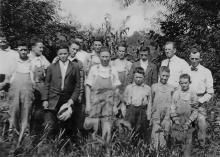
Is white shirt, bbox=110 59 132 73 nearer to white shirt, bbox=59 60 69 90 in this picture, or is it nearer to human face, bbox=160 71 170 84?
human face, bbox=160 71 170 84

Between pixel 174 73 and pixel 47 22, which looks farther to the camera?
pixel 47 22

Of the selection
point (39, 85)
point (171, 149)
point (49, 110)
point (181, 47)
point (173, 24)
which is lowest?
point (171, 149)

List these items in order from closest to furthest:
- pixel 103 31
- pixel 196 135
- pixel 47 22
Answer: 1. pixel 196 135
2. pixel 103 31
3. pixel 47 22

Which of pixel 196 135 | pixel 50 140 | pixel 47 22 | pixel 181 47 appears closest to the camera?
pixel 50 140

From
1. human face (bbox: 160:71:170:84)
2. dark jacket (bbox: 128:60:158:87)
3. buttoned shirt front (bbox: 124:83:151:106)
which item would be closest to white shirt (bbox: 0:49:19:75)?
buttoned shirt front (bbox: 124:83:151:106)

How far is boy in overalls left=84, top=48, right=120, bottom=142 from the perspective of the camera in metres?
6.08

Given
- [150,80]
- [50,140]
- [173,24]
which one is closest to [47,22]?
[173,24]

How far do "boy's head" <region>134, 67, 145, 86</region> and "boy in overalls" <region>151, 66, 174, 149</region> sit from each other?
0.24m

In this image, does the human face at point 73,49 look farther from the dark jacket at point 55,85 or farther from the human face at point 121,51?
the dark jacket at point 55,85

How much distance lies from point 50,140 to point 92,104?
3.10ft

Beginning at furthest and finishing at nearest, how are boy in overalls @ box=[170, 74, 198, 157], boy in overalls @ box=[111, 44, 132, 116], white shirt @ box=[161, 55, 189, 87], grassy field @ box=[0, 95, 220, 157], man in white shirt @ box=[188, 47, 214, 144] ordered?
boy in overalls @ box=[111, 44, 132, 116] → white shirt @ box=[161, 55, 189, 87] → man in white shirt @ box=[188, 47, 214, 144] → boy in overalls @ box=[170, 74, 198, 157] → grassy field @ box=[0, 95, 220, 157]

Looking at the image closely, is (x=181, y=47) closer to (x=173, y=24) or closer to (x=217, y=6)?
(x=173, y=24)

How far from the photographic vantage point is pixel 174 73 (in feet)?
22.6

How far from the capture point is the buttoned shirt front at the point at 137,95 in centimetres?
631
